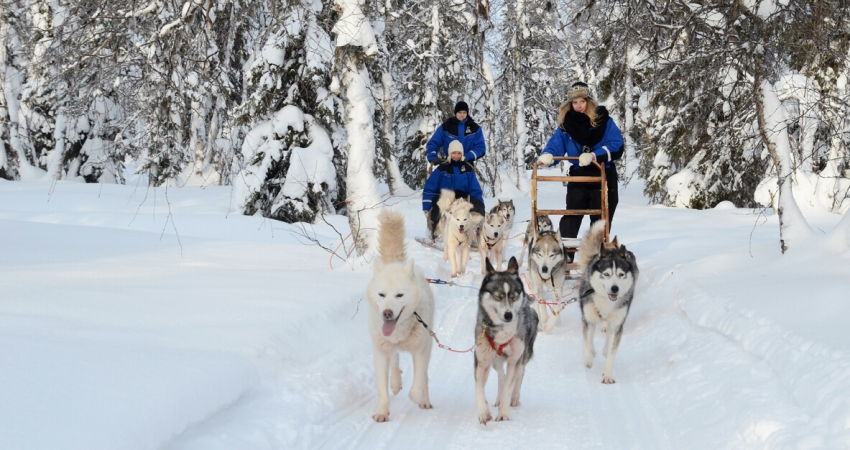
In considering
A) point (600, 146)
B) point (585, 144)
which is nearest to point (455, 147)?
point (585, 144)

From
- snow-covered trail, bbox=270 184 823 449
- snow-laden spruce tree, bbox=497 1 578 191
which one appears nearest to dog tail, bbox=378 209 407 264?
snow-covered trail, bbox=270 184 823 449

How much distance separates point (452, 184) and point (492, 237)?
1616mm

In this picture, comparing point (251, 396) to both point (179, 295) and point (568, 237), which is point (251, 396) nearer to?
point (179, 295)

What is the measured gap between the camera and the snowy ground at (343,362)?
2695mm

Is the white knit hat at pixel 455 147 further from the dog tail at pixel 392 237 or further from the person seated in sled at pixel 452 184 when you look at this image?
the dog tail at pixel 392 237

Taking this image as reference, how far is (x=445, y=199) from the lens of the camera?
28.6 feet

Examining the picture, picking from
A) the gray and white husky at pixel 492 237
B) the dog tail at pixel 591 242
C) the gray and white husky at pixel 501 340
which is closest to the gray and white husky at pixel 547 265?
the dog tail at pixel 591 242

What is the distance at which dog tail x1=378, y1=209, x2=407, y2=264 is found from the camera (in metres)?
4.60

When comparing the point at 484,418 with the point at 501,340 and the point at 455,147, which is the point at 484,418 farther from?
the point at 455,147

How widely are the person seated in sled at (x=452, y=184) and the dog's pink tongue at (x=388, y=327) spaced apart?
18.0ft

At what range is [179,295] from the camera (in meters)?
4.90

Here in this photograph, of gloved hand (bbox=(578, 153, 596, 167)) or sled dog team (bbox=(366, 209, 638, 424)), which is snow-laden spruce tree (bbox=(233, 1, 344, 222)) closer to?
gloved hand (bbox=(578, 153, 596, 167))

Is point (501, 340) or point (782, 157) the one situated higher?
point (782, 157)

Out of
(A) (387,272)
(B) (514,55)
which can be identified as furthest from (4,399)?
(B) (514,55)
